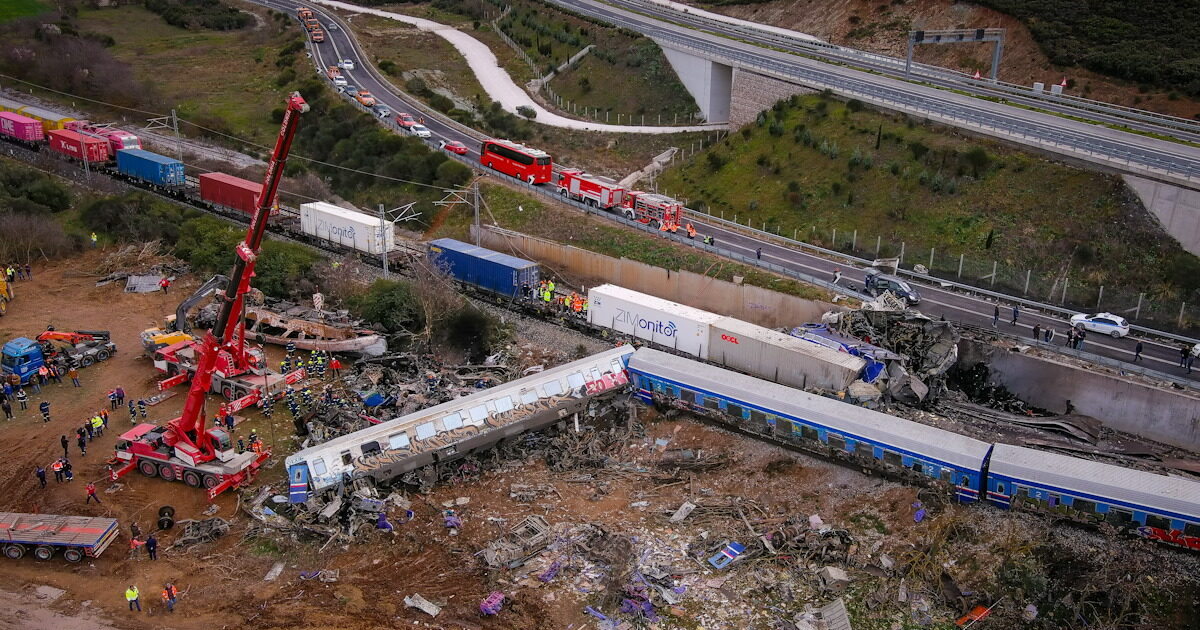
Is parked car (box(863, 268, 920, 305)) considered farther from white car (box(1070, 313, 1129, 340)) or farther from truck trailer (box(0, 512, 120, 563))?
truck trailer (box(0, 512, 120, 563))

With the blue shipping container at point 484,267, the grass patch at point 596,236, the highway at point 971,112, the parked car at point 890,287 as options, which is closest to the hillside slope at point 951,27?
the highway at point 971,112

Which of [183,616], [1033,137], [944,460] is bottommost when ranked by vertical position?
[183,616]

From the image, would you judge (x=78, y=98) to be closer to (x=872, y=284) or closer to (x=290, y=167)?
(x=290, y=167)

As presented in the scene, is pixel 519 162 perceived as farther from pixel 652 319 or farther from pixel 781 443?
pixel 781 443

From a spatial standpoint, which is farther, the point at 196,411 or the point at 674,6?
the point at 674,6

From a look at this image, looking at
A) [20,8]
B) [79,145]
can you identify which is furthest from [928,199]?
[20,8]

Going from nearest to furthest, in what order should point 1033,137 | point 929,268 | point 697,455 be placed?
point 697,455 → point 929,268 → point 1033,137

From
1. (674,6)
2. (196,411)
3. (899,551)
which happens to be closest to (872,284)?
(899,551)
